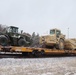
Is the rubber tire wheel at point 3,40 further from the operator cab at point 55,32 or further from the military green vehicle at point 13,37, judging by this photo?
the operator cab at point 55,32

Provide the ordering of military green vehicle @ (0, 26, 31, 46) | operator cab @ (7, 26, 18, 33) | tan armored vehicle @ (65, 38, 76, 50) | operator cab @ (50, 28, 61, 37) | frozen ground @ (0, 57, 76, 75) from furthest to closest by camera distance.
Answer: tan armored vehicle @ (65, 38, 76, 50), operator cab @ (50, 28, 61, 37), operator cab @ (7, 26, 18, 33), military green vehicle @ (0, 26, 31, 46), frozen ground @ (0, 57, 76, 75)

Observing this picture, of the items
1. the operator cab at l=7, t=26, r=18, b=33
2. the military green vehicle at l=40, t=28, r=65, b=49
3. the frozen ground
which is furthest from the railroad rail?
Answer: the frozen ground

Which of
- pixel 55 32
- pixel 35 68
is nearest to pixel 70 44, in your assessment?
pixel 55 32

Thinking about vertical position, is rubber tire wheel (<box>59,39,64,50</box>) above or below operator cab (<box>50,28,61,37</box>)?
below

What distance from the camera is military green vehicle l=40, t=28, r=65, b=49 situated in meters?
25.5

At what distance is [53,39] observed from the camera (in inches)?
1013

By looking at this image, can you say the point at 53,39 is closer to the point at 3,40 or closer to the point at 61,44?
the point at 61,44

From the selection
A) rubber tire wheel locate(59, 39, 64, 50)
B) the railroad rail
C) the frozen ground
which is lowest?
the frozen ground

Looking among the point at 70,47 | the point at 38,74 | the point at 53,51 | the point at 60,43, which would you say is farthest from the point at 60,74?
the point at 70,47

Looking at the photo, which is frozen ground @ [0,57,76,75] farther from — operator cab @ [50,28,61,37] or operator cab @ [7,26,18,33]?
operator cab @ [50,28,61,37]

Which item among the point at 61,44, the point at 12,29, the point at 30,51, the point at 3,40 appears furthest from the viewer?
the point at 61,44

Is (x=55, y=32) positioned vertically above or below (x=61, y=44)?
above

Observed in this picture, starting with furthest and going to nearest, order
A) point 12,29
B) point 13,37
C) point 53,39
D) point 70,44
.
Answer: point 70,44 < point 53,39 < point 12,29 < point 13,37

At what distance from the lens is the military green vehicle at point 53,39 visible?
25547 millimetres
